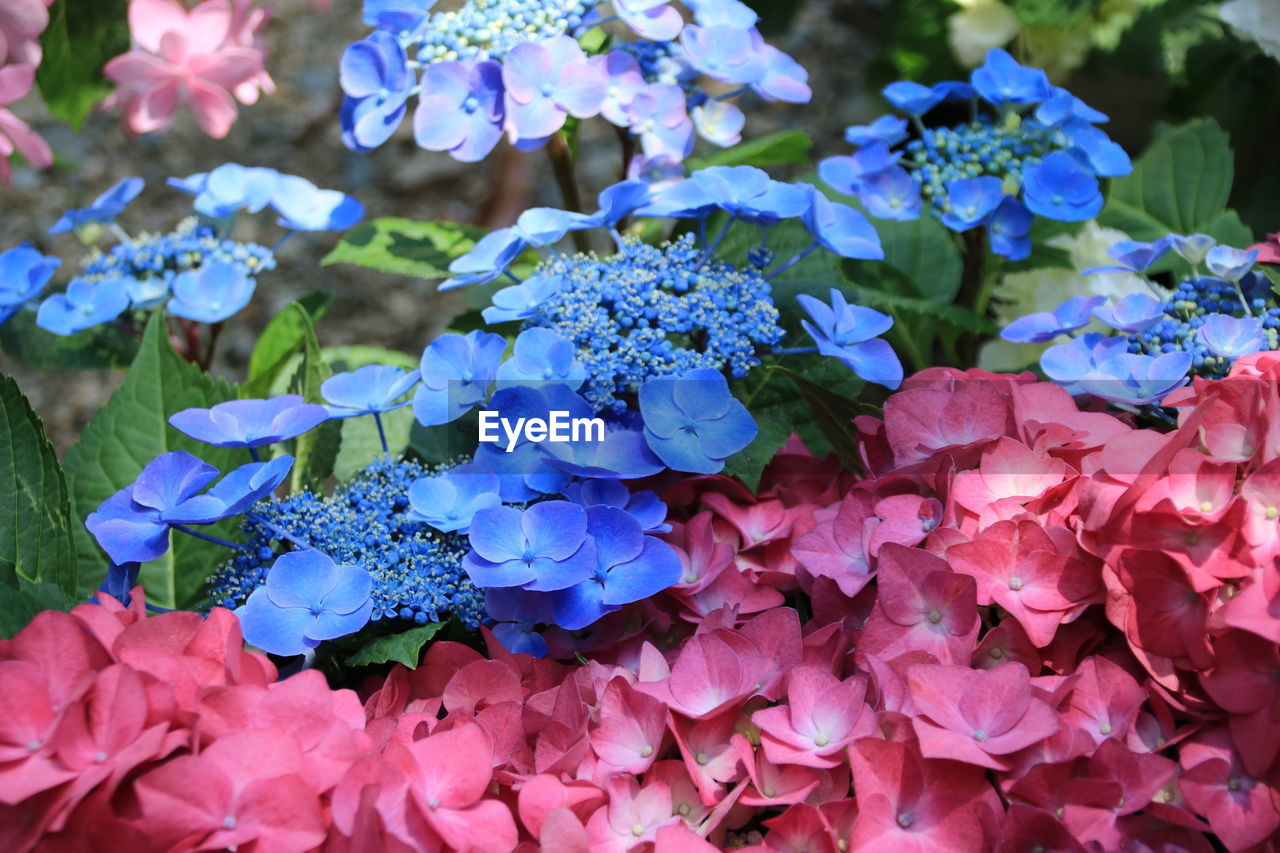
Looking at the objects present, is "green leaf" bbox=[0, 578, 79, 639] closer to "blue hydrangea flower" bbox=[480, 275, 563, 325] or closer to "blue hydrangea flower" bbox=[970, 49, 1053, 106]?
"blue hydrangea flower" bbox=[480, 275, 563, 325]

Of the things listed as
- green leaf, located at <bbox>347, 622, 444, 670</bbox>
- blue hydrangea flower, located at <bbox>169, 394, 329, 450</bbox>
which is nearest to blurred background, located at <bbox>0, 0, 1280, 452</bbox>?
blue hydrangea flower, located at <bbox>169, 394, 329, 450</bbox>

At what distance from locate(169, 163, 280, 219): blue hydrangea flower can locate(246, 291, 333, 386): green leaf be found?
0.09 metres

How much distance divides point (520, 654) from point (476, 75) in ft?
1.38

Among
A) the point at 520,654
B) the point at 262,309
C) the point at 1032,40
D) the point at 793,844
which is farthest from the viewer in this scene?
the point at 262,309

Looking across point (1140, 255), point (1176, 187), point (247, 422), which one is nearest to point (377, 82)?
point (247, 422)

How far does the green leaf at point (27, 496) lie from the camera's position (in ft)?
2.29

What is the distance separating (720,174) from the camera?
2.48 ft

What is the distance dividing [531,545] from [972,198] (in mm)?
453

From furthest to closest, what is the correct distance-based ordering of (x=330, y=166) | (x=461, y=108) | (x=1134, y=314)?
(x=330, y=166) → (x=461, y=108) → (x=1134, y=314)

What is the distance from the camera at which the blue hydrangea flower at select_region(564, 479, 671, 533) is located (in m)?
0.64

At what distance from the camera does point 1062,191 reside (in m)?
0.83

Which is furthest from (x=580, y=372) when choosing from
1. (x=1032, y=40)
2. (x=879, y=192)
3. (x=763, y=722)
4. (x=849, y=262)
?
(x=1032, y=40)

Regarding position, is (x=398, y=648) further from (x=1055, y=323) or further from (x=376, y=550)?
(x=1055, y=323)

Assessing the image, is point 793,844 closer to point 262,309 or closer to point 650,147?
point 650,147
